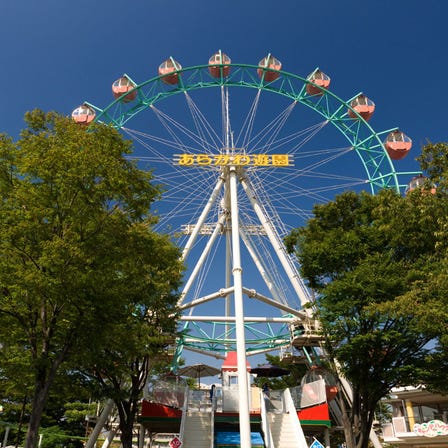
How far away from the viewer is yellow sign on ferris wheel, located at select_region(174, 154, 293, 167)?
20.6 metres

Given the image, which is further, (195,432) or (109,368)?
(195,432)

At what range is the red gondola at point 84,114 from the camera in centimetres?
2206

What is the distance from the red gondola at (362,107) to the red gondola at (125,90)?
39.7 feet

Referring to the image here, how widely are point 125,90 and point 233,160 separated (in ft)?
25.7

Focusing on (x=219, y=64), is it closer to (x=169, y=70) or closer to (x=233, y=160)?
(x=169, y=70)

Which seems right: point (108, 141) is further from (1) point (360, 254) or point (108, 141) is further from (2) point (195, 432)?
(2) point (195, 432)

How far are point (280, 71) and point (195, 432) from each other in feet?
61.3

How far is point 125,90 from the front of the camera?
23422mm

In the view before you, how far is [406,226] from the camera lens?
12.5 m

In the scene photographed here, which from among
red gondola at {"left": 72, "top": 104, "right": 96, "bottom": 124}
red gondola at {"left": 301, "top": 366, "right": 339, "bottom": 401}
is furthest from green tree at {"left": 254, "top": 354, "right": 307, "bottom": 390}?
red gondola at {"left": 72, "top": 104, "right": 96, "bottom": 124}

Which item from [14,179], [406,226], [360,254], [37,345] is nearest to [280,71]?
[360,254]

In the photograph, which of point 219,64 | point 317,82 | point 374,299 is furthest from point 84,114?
point 374,299

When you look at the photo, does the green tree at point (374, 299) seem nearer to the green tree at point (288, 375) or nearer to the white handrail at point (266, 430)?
the white handrail at point (266, 430)

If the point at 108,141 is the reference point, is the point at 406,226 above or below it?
below
